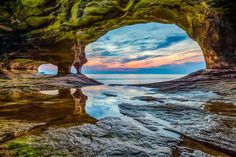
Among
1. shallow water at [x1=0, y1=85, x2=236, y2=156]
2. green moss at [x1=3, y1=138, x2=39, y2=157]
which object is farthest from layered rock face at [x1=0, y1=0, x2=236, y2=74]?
green moss at [x1=3, y1=138, x2=39, y2=157]

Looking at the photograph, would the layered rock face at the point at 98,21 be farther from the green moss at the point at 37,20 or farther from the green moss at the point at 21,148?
the green moss at the point at 21,148

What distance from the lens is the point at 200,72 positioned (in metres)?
14.0

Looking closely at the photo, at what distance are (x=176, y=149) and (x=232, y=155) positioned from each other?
70 cm

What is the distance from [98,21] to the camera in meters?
16.4

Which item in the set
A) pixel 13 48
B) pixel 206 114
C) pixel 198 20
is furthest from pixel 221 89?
pixel 13 48

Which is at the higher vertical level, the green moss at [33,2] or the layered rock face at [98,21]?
the green moss at [33,2]


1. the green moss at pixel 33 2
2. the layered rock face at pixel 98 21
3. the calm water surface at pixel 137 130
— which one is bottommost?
the calm water surface at pixel 137 130

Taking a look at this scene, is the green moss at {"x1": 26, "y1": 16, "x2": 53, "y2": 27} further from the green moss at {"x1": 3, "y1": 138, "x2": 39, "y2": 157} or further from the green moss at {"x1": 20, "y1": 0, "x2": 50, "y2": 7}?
the green moss at {"x1": 3, "y1": 138, "x2": 39, "y2": 157}

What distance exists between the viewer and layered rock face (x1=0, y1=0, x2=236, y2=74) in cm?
1284

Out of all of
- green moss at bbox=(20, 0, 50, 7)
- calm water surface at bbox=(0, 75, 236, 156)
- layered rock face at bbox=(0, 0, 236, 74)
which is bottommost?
calm water surface at bbox=(0, 75, 236, 156)

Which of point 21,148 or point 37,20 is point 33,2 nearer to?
point 37,20

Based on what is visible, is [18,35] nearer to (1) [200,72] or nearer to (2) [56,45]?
(2) [56,45]

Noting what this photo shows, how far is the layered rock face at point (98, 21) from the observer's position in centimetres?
1284

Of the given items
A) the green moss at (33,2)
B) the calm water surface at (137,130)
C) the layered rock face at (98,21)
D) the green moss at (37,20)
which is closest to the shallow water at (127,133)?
the calm water surface at (137,130)
